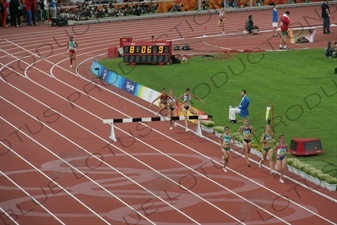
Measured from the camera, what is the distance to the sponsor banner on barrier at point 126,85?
4297 centimetres

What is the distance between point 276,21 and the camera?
60094mm

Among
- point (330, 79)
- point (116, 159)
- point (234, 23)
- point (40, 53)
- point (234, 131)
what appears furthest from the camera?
point (234, 23)

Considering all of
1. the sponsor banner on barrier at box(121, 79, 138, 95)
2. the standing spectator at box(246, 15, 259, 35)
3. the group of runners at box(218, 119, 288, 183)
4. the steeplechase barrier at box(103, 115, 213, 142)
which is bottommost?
the standing spectator at box(246, 15, 259, 35)

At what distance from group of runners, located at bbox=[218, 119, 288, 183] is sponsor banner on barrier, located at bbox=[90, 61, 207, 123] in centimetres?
555

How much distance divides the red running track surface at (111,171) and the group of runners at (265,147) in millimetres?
379

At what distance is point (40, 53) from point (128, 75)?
809cm

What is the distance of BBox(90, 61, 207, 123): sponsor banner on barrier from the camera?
1692 inches

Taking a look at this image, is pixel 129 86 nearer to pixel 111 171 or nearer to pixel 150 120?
pixel 150 120

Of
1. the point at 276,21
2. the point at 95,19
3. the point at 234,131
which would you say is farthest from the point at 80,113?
the point at 95,19

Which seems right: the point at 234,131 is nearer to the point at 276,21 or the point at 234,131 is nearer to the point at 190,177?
the point at 190,177

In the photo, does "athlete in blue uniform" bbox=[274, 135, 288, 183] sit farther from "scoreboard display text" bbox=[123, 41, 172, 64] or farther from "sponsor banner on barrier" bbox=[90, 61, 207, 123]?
"scoreboard display text" bbox=[123, 41, 172, 64]

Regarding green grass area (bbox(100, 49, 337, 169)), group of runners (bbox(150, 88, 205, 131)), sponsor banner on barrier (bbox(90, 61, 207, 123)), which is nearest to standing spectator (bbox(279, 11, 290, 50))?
green grass area (bbox(100, 49, 337, 169))

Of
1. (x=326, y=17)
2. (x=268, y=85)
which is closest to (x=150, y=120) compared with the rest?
(x=268, y=85)

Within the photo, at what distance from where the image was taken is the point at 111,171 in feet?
111
